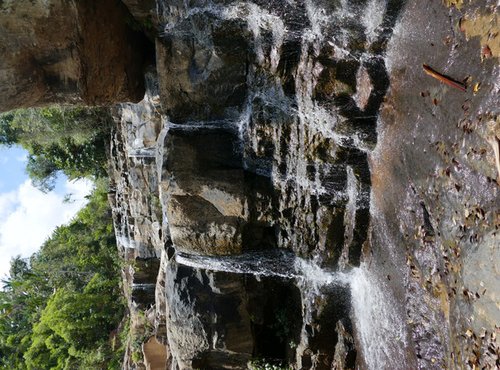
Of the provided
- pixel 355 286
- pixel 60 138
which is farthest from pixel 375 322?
pixel 60 138

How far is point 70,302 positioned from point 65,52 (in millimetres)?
7864

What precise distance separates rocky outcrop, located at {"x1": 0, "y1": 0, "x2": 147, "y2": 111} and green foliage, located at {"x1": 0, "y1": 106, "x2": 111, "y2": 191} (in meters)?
3.94

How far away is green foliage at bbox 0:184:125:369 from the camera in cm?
1066

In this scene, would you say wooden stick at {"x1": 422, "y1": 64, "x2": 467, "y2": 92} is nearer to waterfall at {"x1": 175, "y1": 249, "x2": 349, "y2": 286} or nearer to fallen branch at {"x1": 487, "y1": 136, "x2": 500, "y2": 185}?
fallen branch at {"x1": 487, "y1": 136, "x2": 500, "y2": 185}

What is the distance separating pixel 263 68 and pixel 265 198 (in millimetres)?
1416

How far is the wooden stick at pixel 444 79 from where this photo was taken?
2.74m

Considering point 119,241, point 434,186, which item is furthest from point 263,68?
point 119,241

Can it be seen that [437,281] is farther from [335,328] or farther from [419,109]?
[335,328]

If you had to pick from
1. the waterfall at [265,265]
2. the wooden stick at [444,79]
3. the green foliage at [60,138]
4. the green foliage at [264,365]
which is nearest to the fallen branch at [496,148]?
the wooden stick at [444,79]

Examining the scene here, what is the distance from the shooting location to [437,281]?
10.3ft

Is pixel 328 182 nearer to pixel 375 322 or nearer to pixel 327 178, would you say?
pixel 327 178

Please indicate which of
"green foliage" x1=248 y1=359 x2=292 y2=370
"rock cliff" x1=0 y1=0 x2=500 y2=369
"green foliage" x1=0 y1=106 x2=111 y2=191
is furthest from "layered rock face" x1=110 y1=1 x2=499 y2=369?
"green foliage" x1=0 y1=106 x2=111 y2=191

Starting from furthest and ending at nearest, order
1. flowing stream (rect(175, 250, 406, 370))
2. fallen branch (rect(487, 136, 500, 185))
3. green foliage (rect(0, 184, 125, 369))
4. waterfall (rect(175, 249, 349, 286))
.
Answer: green foliage (rect(0, 184, 125, 369)) → waterfall (rect(175, 249, 349, 286)) → flowing stream (rect(175, 250, 406, 370)) → fallen branch (rect(487, 136, 500, 185))

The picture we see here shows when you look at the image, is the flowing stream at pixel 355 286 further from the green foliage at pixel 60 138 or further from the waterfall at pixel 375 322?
the green foliage at pixel 60 138
